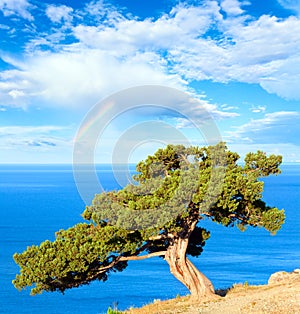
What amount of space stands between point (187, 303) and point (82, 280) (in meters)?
5.40

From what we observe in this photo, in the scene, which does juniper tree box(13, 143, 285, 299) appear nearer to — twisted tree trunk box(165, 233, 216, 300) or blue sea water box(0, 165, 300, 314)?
twisted tree trunk box(165, 233, 216, 300)

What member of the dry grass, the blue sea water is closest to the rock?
the dry grass

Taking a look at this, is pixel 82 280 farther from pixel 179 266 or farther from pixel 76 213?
pixel 76 213

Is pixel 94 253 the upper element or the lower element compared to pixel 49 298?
lower

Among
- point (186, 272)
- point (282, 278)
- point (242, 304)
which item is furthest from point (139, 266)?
point (242, 304)

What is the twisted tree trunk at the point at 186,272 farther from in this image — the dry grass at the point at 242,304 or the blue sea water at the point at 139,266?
the blue sea water at the point at 139,266

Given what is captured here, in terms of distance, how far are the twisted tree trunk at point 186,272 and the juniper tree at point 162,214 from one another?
50mm

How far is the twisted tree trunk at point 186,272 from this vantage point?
20.1 meters

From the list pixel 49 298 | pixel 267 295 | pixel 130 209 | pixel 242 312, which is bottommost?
pixel 242 312

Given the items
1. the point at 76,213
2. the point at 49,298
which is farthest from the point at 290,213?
the point at 49,298

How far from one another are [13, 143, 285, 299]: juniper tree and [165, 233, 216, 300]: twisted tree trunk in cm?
5

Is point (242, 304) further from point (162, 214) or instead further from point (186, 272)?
point (162, 214)

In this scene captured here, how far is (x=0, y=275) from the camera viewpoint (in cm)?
6606

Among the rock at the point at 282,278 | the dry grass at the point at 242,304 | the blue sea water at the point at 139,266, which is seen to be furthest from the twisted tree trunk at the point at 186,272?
the blue sea water at the point at 139,266
